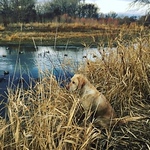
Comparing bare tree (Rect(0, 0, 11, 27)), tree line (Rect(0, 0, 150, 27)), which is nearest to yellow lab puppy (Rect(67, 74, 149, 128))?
tree line (Rect(0, 0, 150, 27))

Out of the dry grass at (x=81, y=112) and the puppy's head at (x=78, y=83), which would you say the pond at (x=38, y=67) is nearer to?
the dry grass at (x=81, y=112)

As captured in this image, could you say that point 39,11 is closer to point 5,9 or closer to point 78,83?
point 5,9

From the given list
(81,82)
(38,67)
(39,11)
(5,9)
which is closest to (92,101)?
(81,82)

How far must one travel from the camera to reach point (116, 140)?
282cm

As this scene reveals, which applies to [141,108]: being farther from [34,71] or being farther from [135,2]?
[135,2]

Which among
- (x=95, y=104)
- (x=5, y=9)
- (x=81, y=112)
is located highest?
(x=5, y=9)

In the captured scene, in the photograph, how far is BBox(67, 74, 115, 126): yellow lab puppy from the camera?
296cm

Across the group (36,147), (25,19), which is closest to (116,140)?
(36,147)

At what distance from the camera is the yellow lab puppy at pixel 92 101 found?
296 centimetres

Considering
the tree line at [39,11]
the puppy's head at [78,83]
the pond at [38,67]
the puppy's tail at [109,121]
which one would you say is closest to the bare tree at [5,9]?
the tree line at [39,11]

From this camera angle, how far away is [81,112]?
3.21 m

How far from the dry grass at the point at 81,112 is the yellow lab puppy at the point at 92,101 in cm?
10

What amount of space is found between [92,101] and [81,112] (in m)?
0.28

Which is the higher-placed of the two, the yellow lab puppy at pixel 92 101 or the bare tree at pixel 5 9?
the bare tree at pixel 5 9
